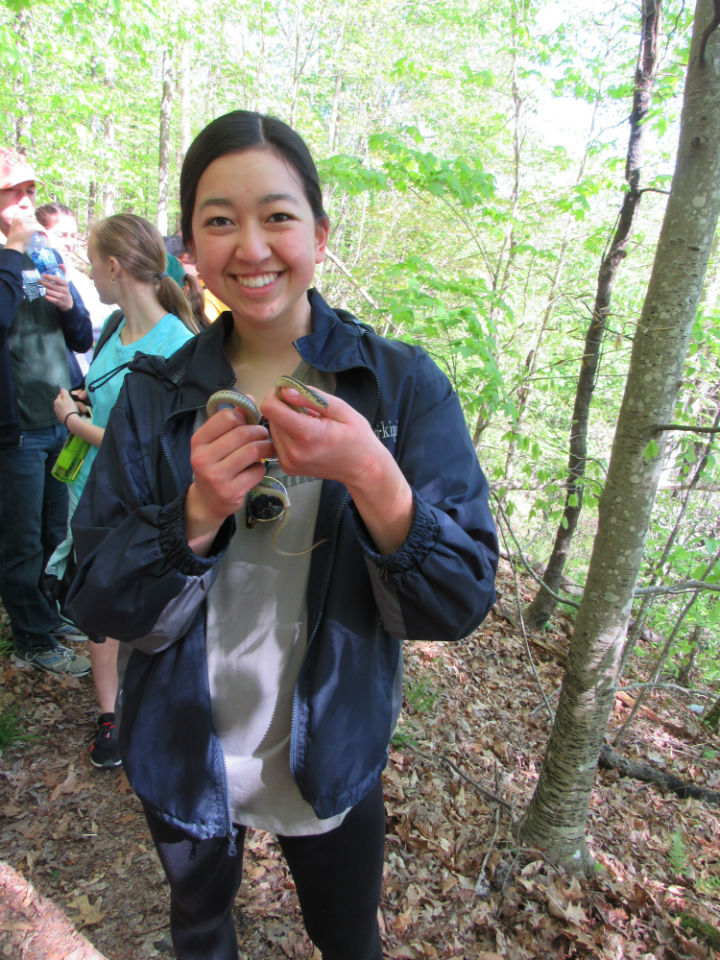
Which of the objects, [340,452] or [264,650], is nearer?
[340,452]

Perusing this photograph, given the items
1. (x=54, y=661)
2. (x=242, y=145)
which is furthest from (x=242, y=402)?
(x=54, y=661)

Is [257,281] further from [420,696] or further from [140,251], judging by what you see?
[420,696]

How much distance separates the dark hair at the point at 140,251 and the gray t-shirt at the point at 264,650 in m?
1.88

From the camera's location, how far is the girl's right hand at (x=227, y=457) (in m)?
0.97

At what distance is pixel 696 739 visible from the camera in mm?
4945

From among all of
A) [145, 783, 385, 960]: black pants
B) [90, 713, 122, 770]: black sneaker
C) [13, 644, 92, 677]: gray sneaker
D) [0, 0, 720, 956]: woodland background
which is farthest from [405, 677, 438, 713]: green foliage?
[145, 783, 385, 960]: black pants

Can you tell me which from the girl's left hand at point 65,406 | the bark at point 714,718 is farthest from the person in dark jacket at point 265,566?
the bark at point 714,718

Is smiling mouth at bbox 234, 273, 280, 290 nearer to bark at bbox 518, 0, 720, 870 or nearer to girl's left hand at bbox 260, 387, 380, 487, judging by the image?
girl's left hand at bbox 260, 387, 380, 487

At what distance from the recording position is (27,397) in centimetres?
333

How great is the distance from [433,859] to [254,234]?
10.3ft

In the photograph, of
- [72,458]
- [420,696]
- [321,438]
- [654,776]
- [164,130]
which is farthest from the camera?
[164,130]

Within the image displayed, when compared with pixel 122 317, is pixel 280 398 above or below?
below

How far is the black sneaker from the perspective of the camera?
3.05 metres

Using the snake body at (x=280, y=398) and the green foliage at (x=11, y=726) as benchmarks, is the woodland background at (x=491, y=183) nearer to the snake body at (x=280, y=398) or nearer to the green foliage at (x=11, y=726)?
the snake body at (x=280, y=398)
